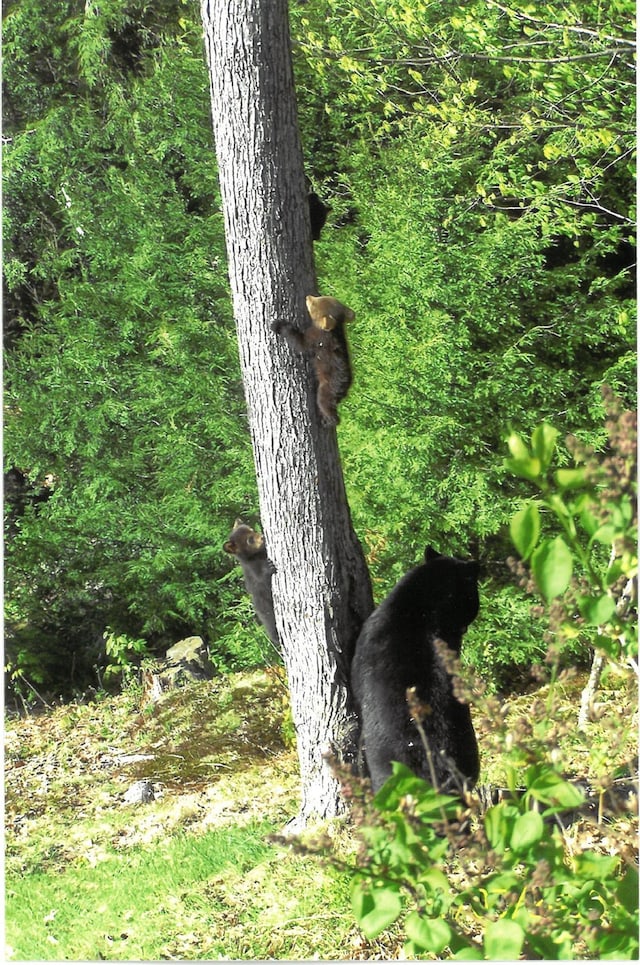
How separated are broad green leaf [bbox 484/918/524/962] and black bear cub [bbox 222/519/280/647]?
94.9 inches

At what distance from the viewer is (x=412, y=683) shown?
344 cm

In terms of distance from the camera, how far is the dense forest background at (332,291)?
5945 millimetres

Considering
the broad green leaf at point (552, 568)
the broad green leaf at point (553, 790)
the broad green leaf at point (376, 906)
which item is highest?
the broad green leaf at point (552, 568)

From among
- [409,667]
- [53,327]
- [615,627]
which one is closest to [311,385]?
[409,667]

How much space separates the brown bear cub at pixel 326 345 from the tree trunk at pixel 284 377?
1.7 inches

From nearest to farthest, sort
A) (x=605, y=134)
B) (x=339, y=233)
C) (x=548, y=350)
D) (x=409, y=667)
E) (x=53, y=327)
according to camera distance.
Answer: (x=409, y=667)
(x=605, y=134)
(x=548, y=350)
(x=339, y=233)
(x=53, y=327)

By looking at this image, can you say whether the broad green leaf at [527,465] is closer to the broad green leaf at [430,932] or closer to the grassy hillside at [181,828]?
the grassy hillside at [181,828]

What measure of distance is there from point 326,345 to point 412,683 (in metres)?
1.38

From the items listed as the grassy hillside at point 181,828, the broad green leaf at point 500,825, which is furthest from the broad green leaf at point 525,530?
the broad green leaf at point 500,825

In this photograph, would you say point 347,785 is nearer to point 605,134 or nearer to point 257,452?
point 257,452

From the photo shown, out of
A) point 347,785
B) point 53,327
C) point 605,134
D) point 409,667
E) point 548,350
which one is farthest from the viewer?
point 53,327

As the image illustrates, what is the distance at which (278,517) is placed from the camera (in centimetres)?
371

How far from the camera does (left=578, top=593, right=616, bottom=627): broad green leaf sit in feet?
5.28

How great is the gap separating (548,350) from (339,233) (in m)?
2.01
